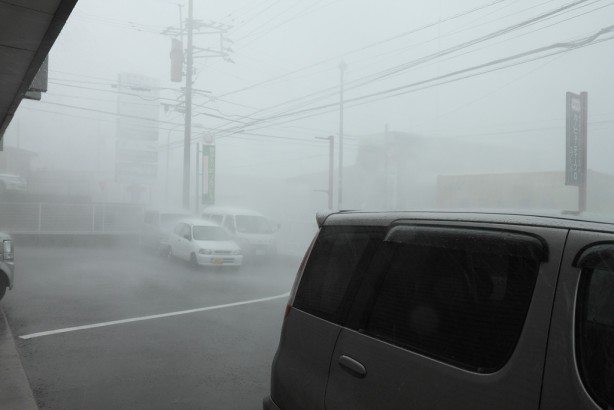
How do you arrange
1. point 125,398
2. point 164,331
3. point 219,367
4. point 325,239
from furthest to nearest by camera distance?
point 164,331 < point 219,367 < point 125,398 < point 325,239

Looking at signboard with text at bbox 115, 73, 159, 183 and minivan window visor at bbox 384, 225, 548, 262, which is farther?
signboard with text at bbox 115, 73, 159, 183

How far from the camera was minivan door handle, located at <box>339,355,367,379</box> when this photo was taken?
162 cm

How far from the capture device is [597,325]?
1.15 metres

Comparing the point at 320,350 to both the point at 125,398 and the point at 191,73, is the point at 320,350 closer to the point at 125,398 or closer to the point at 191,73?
the point at 125,398

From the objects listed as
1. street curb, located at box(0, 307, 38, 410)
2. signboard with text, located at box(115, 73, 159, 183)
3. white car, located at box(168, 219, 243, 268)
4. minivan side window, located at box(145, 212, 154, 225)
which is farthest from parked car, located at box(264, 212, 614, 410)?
signboard with text, located at box(115, 73, 159, 183)

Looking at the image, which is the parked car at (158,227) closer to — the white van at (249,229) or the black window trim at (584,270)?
the white van at (249,229)

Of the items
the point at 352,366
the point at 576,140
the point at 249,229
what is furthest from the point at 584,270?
the point at 249,229

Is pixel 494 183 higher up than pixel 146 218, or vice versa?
pixel 494 183

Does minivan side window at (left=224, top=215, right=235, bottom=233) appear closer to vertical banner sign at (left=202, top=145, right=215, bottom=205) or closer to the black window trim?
vertical banner sign at (left=202, top=145, right=215, bottom=205)

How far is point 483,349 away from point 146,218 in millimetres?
15311

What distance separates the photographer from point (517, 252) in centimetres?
133

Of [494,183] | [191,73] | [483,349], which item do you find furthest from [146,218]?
[483,349]

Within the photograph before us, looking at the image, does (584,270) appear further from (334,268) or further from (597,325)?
(334,268)

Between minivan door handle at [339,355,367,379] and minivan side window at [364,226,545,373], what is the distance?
12cm
